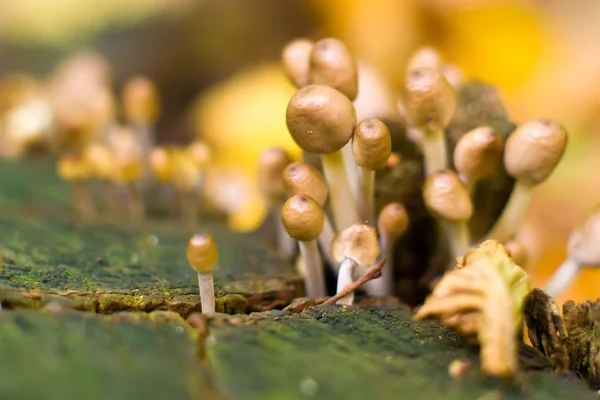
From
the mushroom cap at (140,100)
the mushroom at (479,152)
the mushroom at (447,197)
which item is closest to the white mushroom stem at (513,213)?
the mushroom at (479,152)

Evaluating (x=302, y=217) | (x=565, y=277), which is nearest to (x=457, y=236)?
(x=565, y=277)

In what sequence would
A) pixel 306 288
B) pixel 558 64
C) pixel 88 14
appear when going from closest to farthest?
pixel 306 288 < pixel 558 64 < pixel 88 14

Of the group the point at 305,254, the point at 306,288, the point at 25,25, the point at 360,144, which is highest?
the point at 25,25

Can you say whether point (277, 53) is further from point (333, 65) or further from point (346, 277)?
point (346, 277)

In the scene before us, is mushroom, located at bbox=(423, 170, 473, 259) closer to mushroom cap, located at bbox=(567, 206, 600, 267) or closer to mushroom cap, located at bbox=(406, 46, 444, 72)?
mushroom cap, located at bbox=(567, 206, 600, 267)

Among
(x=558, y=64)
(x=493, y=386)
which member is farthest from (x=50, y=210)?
(x=558, y=64)

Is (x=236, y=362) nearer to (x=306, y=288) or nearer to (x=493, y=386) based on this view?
(x=493, y=386)

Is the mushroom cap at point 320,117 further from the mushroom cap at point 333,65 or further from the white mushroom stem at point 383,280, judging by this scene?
the white mushroom stem at point 383,280
